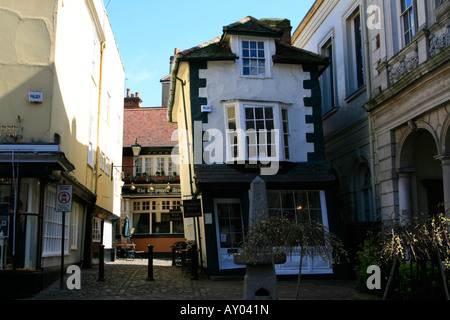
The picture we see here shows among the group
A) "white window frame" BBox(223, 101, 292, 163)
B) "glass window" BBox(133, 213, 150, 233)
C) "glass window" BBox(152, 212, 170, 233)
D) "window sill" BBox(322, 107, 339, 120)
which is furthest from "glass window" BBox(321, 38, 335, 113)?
"glass window" BBox(133, 213, 150, 233)

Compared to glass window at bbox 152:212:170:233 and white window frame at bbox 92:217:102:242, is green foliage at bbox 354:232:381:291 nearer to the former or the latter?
white window frame at bbox 92:217:102:242

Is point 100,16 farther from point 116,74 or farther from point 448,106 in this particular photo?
point 448,106

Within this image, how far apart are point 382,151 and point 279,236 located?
6688 mm

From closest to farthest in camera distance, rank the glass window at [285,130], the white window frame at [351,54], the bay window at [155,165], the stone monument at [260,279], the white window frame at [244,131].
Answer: the stone monument at [260,279] < the white window frame at [244,131] < the glass window at [285,130] < the white window frame at [351,54] < the bay window at [155,165]

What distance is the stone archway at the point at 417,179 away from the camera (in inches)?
513

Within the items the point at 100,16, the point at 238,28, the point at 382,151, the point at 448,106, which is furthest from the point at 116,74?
the point at 448,106

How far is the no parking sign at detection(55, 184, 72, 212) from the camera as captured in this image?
12.1 meters

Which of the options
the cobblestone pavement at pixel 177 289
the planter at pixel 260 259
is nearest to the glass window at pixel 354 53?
the cobblestone pavement at pixel 177 289

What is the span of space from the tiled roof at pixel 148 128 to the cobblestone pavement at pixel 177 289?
720 inches

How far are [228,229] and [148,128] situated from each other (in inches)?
821

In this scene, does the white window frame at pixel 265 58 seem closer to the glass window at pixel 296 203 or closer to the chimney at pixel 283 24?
the glass window at pixel 296 203

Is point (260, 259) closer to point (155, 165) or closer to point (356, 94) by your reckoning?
point (356, 94)

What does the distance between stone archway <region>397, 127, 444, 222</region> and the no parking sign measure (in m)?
8.33

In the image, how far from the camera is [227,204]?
15.0 m
